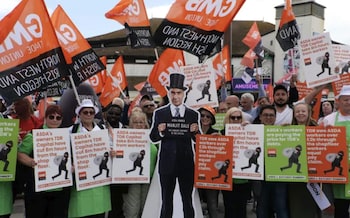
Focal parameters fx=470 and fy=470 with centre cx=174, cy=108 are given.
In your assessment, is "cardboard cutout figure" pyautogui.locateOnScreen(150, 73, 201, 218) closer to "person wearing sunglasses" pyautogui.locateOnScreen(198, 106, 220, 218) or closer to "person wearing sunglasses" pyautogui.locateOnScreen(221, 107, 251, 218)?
"person wearing sunglasses" pyautogui.locateOnScreen(221, 107, 251, 218)

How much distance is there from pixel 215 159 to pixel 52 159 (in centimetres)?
174

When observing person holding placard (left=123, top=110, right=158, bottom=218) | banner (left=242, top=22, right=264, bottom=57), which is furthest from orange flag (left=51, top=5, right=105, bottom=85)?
banner (left=242, top=22, right=264, bottom=57)

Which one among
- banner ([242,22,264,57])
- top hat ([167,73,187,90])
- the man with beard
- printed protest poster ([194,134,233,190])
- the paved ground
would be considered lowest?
the paved ground

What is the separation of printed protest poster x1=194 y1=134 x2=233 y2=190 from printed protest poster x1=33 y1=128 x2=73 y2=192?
142 cm

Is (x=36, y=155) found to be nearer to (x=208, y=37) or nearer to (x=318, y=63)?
(x=208, y=37)

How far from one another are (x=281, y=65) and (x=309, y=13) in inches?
193

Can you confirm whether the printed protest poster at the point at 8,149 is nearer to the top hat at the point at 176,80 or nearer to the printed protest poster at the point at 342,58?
the top hat at the point at 176,80

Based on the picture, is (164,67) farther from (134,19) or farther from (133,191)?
(133,191)

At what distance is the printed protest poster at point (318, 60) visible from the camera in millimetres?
6176

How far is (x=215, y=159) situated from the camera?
5184 mm

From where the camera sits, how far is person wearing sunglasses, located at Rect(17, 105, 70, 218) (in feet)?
16.1

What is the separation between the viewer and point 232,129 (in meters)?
5.25

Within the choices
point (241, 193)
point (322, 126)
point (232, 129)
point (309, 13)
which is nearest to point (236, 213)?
point (241, 193)

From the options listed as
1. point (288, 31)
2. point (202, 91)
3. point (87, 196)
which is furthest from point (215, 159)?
point (288, 31)
